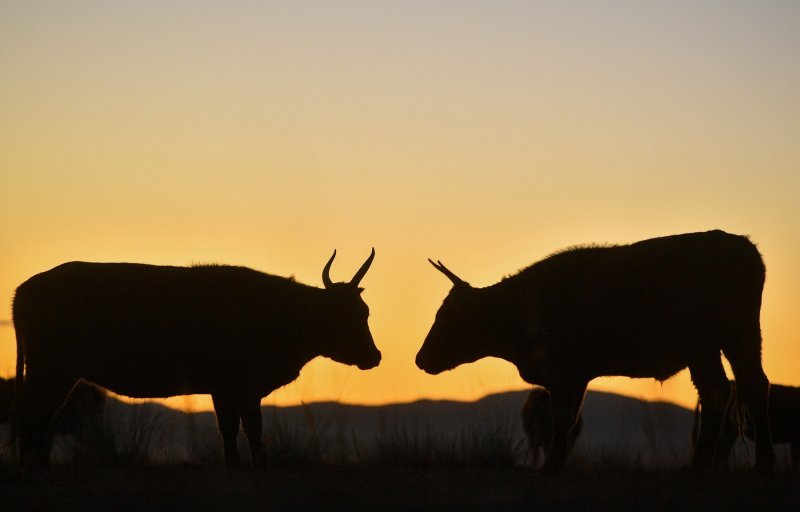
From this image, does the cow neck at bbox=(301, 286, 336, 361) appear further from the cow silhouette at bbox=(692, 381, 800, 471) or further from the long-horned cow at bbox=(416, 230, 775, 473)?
the cow silhouette at bbox=(692, 381, 800, 471)

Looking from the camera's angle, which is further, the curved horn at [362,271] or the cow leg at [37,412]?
the curved horn at [362,271]

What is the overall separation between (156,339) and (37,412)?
1475 millimetres

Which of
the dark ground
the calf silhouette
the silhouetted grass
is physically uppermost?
the calf silhouette

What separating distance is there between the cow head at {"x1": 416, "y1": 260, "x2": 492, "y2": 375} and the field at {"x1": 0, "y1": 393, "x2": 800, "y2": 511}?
40.2 inches

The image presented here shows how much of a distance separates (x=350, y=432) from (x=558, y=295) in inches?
106

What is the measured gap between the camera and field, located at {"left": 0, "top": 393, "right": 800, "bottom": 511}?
8820mm

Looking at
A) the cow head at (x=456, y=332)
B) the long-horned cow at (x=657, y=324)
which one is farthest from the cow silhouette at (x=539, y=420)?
the long-horned cow at (x=657, y=324)

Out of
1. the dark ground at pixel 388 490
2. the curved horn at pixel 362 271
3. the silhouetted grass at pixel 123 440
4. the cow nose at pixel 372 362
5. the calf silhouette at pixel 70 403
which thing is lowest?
the dark ground at pixel 388 490

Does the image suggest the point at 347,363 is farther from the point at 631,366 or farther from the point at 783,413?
the point at 783,413

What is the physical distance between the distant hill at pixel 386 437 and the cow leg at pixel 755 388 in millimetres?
427

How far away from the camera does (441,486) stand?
9.70 m

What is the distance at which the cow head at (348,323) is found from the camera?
1376 centimetres

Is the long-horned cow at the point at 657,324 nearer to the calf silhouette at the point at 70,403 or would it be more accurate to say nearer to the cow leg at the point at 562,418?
the cow leg at the point at 562,418

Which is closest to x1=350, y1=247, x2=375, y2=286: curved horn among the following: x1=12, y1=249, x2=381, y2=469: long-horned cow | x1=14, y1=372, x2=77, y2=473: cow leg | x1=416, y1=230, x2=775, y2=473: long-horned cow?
x1=12, y1=249, x2=381, y2=469: long-horned cow
